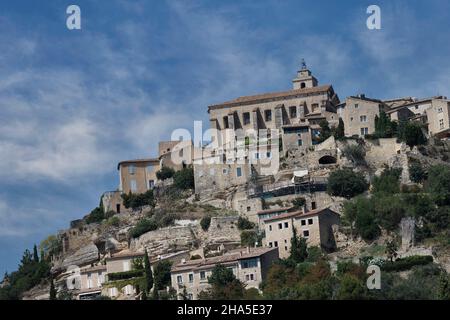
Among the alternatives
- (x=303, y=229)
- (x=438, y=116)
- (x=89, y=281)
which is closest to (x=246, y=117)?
(x=438, y=116)

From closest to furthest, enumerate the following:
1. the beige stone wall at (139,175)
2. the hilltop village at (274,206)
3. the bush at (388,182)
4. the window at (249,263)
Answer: the window at (249,263)
the hilltop village at (274,206)
the bush at (388,182)
the beige stone wall at (139,175)

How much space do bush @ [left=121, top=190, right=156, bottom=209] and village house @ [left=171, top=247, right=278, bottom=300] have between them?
722 inches

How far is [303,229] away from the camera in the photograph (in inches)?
2712

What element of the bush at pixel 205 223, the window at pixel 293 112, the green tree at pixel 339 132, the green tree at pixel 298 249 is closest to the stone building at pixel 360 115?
the green tree at pixel 339 132

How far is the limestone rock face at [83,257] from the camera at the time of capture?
79000 mm

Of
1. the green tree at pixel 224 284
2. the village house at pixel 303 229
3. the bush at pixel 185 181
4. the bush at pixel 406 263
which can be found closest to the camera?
the green tree at pixel 224 284

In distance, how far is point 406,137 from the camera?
79250 millimetres

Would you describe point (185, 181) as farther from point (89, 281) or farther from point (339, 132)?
point (89, 281)

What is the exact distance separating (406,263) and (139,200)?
27.6 metres

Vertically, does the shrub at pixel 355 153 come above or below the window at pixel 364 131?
below

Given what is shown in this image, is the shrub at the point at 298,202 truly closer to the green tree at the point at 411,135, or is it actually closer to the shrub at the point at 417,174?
the shrub at the point at 417,174

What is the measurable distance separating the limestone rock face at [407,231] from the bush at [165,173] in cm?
2378

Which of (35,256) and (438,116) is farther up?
(438,116)
